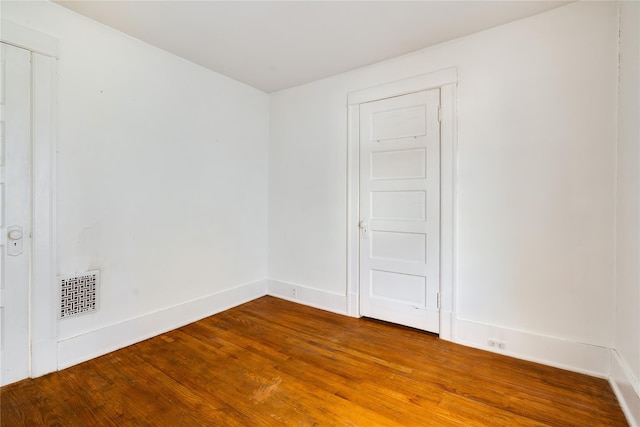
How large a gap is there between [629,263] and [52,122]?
396 centimetres

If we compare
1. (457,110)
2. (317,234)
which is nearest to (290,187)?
(317,234)

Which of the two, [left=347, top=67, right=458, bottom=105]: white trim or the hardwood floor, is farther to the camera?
[left=347, top=67, right=458, bottom=105]: white trim

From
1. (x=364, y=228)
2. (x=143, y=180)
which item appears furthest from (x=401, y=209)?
(x=143, y=180)

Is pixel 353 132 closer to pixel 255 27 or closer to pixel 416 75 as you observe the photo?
pixel 416 75

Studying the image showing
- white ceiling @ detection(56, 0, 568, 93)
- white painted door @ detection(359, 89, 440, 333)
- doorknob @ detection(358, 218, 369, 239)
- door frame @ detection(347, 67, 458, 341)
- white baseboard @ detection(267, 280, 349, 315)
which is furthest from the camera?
white baseboard @ detection(267, 280, 349, 315)

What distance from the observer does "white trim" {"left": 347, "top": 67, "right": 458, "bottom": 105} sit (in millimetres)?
2609

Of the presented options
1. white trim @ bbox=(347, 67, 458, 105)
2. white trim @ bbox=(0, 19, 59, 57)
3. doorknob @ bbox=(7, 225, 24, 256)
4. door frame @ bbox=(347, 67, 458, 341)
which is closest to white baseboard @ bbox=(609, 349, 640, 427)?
door frame @ bbox=(347, 67, 458, 341)

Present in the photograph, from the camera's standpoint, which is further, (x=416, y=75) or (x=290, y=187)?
(x=290, y=187)

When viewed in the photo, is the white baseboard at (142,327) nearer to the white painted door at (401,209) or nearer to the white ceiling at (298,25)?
the white painted door at (401,209)

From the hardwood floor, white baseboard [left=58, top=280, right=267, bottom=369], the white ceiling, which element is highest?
the white ceiling

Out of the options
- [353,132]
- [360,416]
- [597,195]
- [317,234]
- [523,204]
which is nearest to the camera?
[360,416]

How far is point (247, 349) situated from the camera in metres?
2.46

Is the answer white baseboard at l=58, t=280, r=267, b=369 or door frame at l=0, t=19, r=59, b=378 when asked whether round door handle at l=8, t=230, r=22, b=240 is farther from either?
white baseboard at l=58, t=280, r=267, b=369

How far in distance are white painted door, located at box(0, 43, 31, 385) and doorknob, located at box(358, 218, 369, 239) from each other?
2.71 metres
